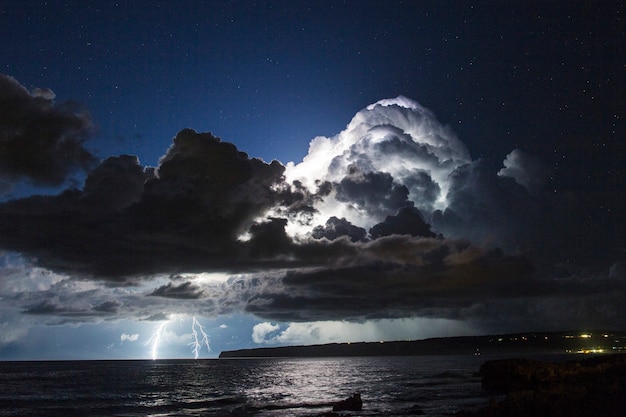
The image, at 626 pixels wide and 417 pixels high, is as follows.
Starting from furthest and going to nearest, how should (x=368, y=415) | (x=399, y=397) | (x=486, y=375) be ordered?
(x=486, y=375)
(x=399, y=397)
(x=368, y=415)

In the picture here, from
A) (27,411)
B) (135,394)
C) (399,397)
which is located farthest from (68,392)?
(399,397)

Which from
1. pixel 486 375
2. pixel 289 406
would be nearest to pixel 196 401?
pixel 289 406

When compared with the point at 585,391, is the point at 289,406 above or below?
below

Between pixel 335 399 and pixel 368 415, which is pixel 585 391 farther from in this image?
pixel 335 399

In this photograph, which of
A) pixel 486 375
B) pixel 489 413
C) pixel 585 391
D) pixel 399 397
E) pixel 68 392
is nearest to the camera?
pixel 489 413

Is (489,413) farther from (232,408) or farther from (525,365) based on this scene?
(525,365)

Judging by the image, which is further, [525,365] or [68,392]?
[68,392]

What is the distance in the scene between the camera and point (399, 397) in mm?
82062

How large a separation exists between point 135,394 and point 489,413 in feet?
281

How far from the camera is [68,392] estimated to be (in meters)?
113

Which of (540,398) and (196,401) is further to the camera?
(196,401)

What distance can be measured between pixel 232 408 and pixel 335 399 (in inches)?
722

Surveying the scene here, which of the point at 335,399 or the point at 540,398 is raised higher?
the point at 540,398

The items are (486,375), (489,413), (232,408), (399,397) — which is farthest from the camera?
(486,375)
